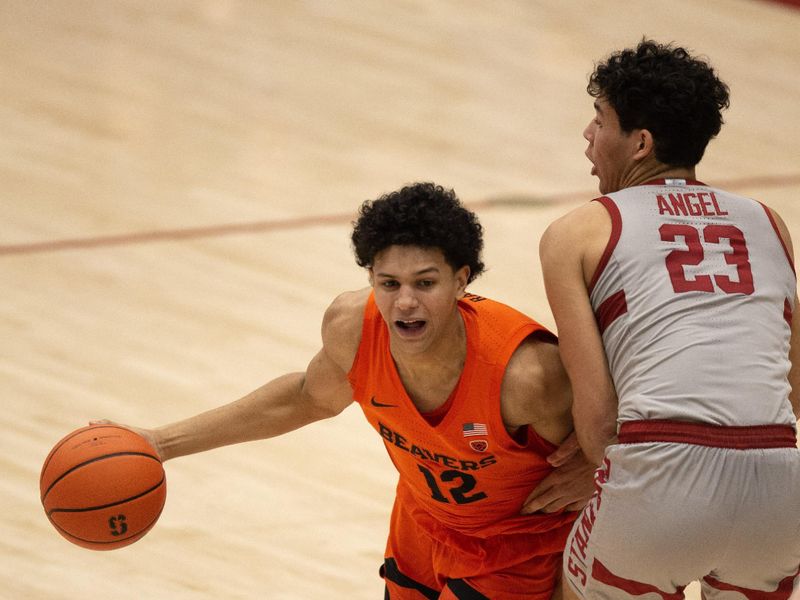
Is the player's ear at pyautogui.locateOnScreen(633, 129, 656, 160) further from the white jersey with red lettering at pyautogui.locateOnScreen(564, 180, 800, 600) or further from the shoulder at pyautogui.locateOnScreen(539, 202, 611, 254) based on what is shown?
the shoulder at pyautogui.locateOnScreen(539, 202, 611, 254)

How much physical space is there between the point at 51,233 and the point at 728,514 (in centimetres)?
528

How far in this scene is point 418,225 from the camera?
353cm

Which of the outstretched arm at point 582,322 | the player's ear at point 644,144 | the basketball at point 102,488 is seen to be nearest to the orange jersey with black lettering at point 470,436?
the outstretched arm at point 582,322

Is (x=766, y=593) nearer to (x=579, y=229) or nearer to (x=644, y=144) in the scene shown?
(x=579, y=229)

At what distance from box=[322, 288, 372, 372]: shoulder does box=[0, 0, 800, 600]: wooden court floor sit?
4.35ft

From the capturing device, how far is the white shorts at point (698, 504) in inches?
123

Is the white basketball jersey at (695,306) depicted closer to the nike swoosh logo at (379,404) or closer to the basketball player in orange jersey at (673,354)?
the basketball player in orange jersey at (673,354)

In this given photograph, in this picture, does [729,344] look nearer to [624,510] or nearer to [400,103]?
[624,510]

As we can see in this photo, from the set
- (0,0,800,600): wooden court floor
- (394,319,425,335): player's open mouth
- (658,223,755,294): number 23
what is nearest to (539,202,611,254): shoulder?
(658,223,755,294): number 23

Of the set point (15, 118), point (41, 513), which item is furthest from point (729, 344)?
point (15, 118)

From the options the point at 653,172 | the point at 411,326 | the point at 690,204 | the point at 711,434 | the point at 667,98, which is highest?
the point at 667,98

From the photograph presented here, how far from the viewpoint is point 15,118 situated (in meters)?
9.09

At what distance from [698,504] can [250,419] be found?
4.60ft

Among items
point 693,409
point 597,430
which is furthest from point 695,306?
point 597,430
